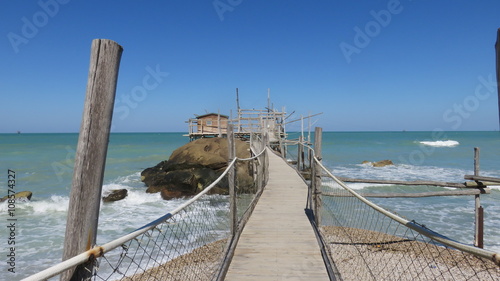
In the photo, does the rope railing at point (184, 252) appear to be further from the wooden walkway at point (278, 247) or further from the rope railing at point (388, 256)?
the rope railing at point (388, 256)

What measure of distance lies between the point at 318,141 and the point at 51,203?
1416cm

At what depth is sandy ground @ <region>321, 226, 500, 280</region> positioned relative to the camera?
255 inches

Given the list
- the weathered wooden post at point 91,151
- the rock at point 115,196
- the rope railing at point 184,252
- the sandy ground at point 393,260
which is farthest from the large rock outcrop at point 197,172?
the weathered wooden post at point 91,151

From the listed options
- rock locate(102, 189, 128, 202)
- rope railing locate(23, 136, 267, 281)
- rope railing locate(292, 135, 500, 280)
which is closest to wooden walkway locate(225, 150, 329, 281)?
rope railing locate(23, 136, 267, 281)

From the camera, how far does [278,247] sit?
484cm

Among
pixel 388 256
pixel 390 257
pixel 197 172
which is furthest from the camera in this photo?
pixel 197 172

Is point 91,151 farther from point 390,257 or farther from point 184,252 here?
point 390,257

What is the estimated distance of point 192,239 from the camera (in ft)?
30.3

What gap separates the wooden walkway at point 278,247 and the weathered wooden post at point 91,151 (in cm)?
252

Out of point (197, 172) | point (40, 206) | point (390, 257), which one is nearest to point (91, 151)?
point (390, 257)

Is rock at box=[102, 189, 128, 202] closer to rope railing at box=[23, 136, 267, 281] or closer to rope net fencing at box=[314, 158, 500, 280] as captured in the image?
rope railing at box=[23, 136, 267, 281]

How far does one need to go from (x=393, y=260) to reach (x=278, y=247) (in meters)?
4.26

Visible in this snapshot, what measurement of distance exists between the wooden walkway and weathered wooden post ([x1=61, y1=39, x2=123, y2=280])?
2520 mm

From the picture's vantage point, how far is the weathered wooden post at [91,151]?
1.78 metres
